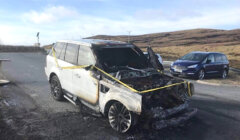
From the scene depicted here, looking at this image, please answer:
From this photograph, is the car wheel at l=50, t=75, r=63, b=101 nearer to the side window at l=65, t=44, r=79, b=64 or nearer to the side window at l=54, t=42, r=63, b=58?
the side window at l=54, t=42, r=63, b=58

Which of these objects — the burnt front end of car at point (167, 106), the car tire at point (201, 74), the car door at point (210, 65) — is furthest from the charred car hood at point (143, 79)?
the car door at point (210, 65)

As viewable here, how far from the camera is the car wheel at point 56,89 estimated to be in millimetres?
6656

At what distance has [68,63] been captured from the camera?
6.17m

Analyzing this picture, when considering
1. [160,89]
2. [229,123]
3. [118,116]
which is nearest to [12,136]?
[118,116]

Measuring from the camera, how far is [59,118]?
5453 mm

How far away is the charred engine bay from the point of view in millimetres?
4594

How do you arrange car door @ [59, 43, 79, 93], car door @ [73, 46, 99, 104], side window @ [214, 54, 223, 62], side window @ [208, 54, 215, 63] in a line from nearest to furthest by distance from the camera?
car door @ [73, 46, 99, 104] < car door @ [59, 43, 79, 93] < side window @ [208, 54, 215, 63] < side window @ [214, 54, 223, 62]

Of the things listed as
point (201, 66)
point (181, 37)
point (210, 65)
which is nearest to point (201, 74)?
point (201, 66)

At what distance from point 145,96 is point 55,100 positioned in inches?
146

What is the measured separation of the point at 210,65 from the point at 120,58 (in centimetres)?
910

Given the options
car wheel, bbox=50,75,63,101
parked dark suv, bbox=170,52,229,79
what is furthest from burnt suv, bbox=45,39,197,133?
parked dark suv, bbox=170,52,229,79

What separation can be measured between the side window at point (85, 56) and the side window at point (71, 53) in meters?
0.20

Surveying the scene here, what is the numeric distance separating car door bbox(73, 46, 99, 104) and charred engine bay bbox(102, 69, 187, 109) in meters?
0.60

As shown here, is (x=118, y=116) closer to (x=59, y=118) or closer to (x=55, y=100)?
(x=59, y=118)
